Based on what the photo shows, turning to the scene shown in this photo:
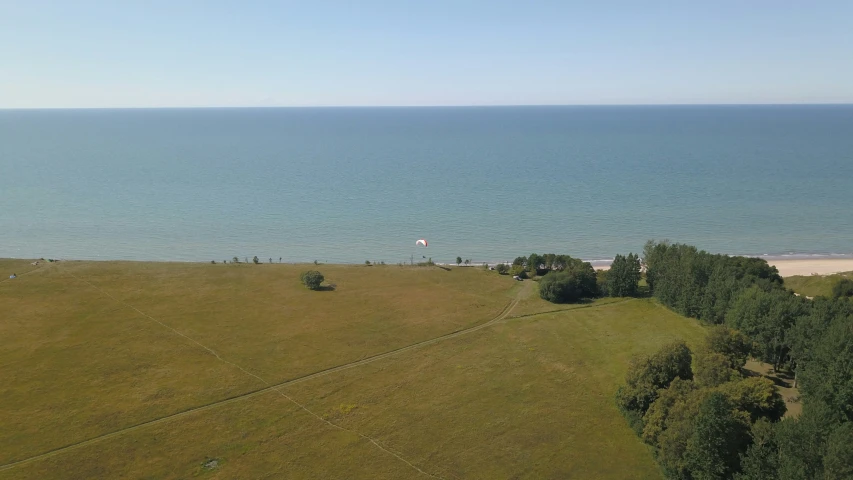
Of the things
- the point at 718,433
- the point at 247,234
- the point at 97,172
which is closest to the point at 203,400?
the point at 718,433

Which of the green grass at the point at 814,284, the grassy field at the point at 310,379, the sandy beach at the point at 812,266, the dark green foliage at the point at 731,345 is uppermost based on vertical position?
the sandy beach at the point at 812,266

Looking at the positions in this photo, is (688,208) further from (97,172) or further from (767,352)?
(97,172)

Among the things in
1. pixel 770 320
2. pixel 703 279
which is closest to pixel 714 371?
pixel 770 320

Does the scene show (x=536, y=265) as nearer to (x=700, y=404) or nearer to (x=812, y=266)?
(x=700, y=404)

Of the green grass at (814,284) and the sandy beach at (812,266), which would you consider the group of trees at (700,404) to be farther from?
the sandy beach at (812,266)

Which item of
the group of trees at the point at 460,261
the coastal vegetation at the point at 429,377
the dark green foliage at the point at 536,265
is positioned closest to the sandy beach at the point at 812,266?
the coastal vegetation at the point at 429,377
